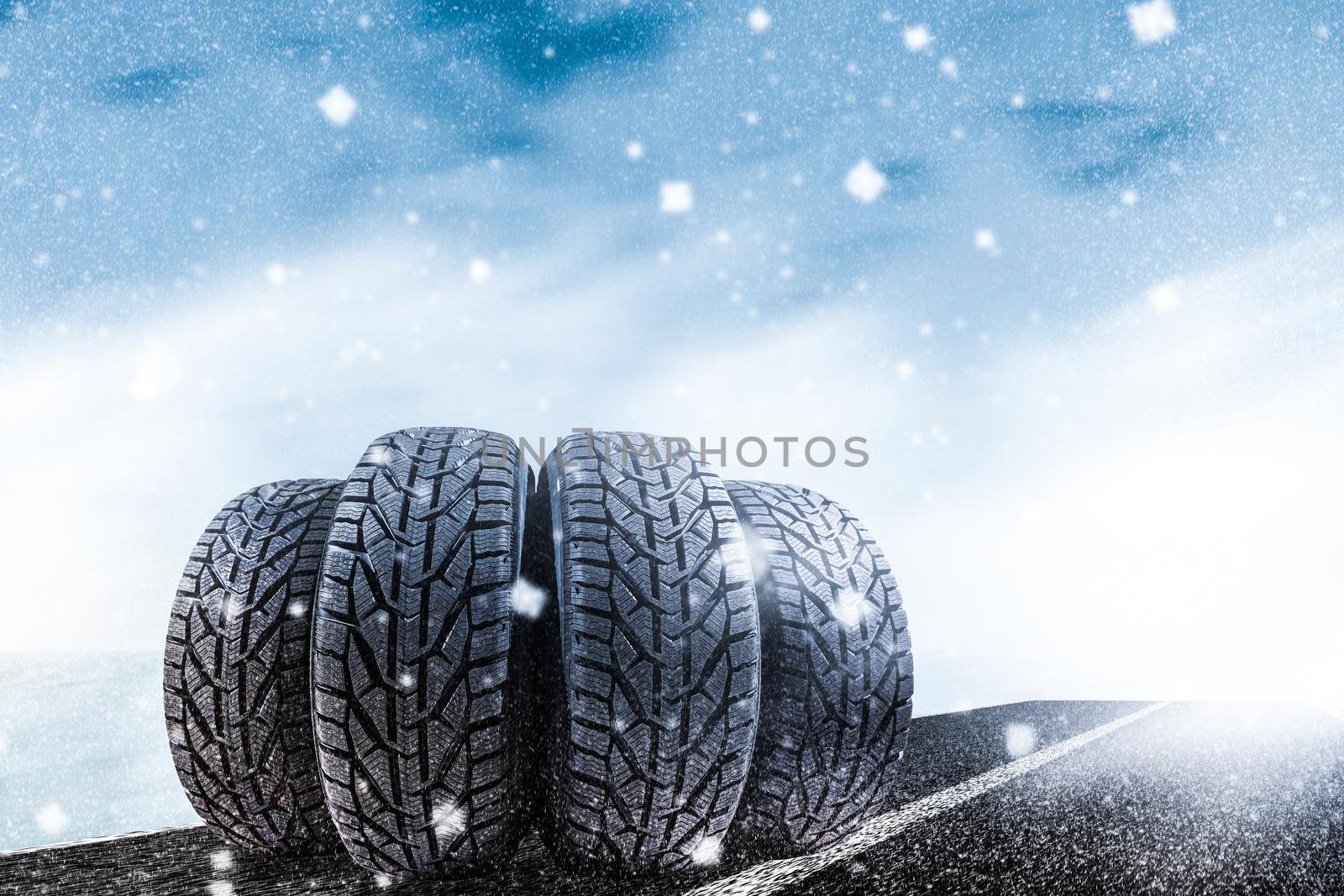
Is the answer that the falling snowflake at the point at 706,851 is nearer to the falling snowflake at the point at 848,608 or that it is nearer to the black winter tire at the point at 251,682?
the falling snowflake at the point at 848,608

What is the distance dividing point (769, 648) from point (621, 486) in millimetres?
652

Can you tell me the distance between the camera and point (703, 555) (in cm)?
209

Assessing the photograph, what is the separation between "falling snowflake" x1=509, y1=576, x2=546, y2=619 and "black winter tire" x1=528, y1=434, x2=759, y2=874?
35 mm

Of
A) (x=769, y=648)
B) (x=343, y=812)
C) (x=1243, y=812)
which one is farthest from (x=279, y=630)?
(x=1243, y=812)

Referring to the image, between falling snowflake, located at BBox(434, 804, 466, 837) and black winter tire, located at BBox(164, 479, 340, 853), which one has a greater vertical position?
black winter tire, located at BBox(164, 479, 340, 853)

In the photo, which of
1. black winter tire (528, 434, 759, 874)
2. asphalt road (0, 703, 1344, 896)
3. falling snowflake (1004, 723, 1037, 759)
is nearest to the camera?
black winter tire (528, 434, 759, 874)

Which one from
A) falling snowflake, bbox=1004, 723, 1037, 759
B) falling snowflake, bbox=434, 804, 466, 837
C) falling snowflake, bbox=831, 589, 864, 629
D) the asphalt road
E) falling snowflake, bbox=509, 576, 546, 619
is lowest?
falling snowflake, bbox=1004, 723, 1037, 759

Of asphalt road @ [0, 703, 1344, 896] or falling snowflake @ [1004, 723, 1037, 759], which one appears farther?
falling snowflake @ [1004, 723, 1037, 759]

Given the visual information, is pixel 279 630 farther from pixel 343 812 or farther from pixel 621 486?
pixel 621 486

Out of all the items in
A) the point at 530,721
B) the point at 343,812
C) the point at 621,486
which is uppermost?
the point at 621,486

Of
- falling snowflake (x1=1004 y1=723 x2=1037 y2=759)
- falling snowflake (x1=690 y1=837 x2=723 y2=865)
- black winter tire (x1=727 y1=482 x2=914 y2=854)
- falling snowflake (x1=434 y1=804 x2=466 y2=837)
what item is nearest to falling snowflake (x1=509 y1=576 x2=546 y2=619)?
falling snowflake (x1=434 y1=804 x2=466 y2=837)

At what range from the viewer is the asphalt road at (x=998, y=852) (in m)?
2.08

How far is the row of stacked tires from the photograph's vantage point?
6.50 ft

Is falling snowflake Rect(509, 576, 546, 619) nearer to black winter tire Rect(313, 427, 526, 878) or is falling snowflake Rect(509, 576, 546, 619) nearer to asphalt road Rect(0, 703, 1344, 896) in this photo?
black winter tire Rect(313, 427, 526, 878)
